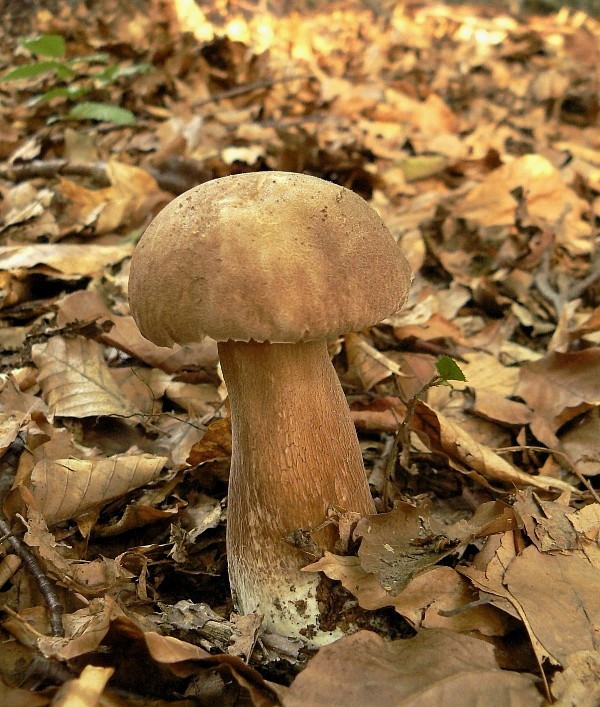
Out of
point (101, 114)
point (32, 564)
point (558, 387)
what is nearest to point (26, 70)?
point (101, 114)

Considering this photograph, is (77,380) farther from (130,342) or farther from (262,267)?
(262,267)

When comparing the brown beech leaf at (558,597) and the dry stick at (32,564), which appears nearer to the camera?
the brown beech leaf at (558,597)

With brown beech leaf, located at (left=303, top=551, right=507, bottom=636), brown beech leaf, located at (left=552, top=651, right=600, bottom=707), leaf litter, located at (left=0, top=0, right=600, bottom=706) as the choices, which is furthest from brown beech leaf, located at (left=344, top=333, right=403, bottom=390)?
brown beech leaf, located at (left=552, top=651, right=600, bottom=707)

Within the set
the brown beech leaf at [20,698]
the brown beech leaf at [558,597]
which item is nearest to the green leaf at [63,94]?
the brown beech leaf at [20,698]

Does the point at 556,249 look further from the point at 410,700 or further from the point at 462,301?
the point at 410,700

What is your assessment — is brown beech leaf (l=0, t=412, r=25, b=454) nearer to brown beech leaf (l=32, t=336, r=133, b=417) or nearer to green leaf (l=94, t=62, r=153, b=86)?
brown beech leaf (l=32, t=336, r=133, b=417)

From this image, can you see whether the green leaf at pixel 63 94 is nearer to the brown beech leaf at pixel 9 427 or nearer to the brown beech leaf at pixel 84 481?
the brown beech leaf at pixel 9 427
